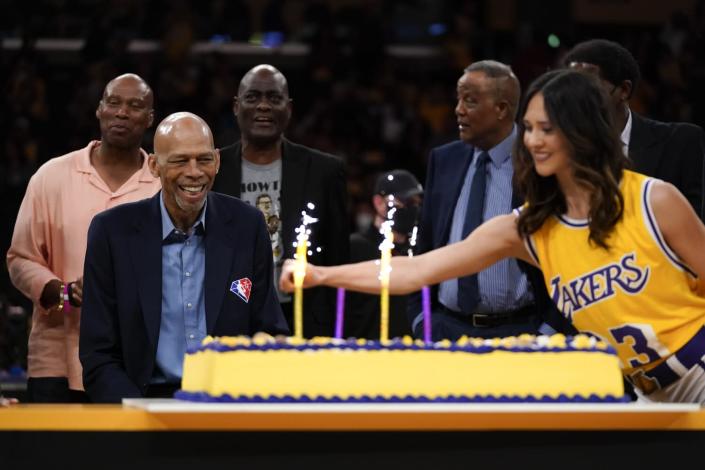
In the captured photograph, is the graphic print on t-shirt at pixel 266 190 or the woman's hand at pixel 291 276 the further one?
the graphic print on t-shirt at pixel 266 190

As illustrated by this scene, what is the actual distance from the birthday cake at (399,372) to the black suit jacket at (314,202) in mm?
2592

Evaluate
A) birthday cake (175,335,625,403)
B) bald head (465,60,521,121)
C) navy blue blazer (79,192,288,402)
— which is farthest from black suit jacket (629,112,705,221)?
birthday cake (175,335,625,403)

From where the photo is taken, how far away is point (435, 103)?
1333 centimetres

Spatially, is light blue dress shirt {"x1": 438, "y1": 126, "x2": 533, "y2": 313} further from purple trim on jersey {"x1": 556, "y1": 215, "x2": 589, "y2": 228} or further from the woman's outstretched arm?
purple trim on jersey {"x1": 556, "y1": 215, "x2": 589, "y2": 228}

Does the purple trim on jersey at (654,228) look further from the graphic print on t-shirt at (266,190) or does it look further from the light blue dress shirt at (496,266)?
the graphic print on t-shirt at (266,190)

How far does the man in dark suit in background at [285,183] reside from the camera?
20.0ft

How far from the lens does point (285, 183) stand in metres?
6.14

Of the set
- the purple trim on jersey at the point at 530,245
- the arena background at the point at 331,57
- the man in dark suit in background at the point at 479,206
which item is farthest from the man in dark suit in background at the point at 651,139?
the arena background at the point at 331,57

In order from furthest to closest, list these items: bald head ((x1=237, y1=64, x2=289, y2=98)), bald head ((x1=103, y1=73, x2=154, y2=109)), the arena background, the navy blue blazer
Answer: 1. the arena background
2. bald head ((x1=237, y1=64, x2=289, y2=98))
3. bald head ((x1=103, y1=73, x2=154, y2=109))
4. the navy blue blazer

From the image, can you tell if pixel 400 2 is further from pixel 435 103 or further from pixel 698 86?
pixel 698 86

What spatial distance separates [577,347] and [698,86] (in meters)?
9.60

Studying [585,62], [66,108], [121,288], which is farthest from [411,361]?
[66,108]

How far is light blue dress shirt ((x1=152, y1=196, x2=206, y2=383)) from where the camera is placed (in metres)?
4.64

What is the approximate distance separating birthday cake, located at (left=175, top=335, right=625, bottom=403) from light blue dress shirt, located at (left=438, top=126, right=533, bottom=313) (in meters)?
1.83
